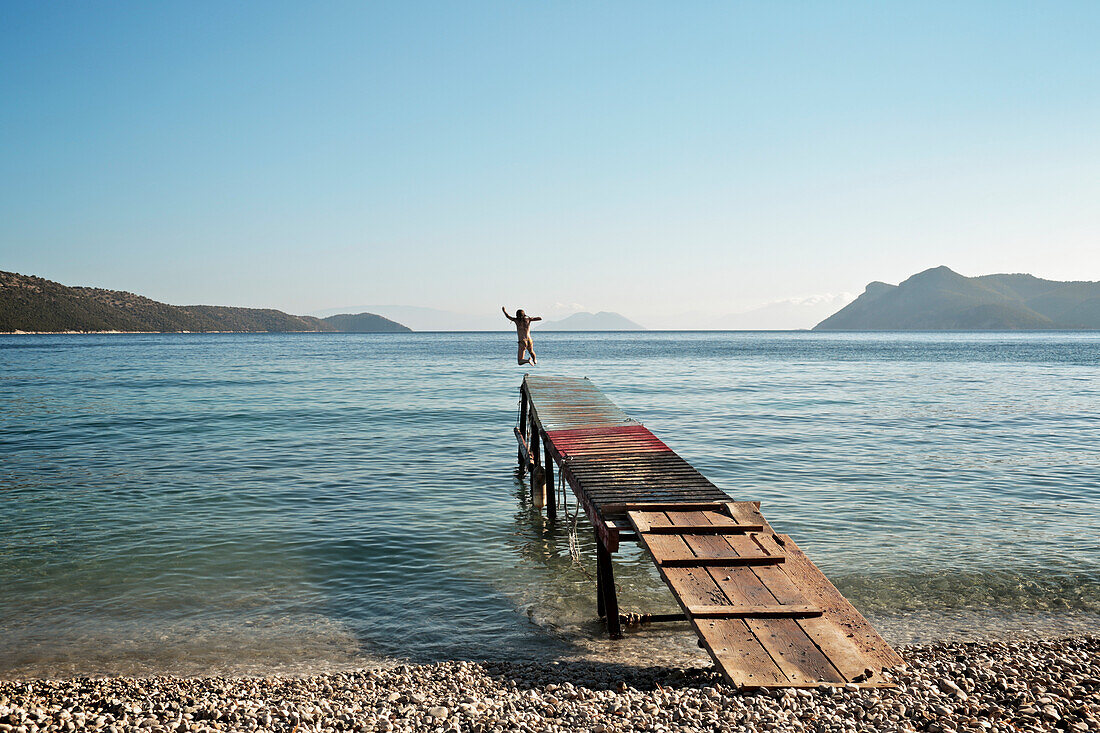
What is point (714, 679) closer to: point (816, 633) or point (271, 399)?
point (816, 633)

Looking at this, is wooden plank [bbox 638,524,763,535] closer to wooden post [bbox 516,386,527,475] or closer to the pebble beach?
the pebble beach

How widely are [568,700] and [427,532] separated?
23.0ft

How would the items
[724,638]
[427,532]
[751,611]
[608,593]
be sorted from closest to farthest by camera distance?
[724,638], [751,611], [608,593], [427,532]

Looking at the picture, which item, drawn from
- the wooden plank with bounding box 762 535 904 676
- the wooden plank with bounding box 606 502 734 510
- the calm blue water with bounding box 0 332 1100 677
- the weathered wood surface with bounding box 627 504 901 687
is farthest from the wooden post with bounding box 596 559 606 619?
the wooden plank with bounding box 762 535 904 676

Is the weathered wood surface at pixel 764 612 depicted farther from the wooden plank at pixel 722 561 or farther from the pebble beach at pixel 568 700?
the pebble beach at pixel 568 700

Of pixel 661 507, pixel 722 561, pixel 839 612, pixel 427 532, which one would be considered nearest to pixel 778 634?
pixel 839 612

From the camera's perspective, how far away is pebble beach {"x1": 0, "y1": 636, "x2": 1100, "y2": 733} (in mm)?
5457

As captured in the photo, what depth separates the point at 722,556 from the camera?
7.33m

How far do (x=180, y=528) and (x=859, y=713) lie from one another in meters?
11.9

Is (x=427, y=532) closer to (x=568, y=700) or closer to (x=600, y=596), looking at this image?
(x=600, y=596)

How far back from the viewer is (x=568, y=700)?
6.08 meters

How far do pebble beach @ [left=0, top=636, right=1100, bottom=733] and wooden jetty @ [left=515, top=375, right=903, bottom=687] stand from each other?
257 mm

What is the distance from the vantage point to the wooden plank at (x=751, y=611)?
623 cm

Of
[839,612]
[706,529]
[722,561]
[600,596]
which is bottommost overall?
[600,596]
